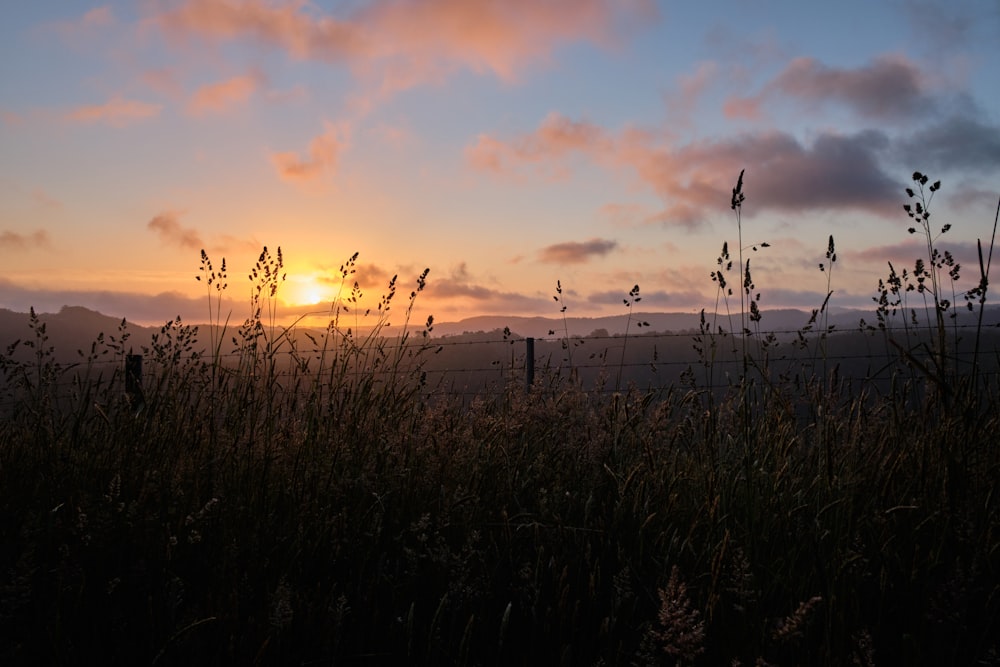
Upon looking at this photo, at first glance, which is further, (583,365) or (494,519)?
(583,365)

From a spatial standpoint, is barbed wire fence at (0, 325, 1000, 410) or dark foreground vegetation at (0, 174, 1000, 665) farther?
barbed wire fence at (0, 325, 1000, 410)

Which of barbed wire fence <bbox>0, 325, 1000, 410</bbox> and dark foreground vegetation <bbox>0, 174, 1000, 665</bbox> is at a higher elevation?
barbed wire fence <bbox>0, 325, 1000, 410</bbox>

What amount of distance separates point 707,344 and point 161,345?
296cm

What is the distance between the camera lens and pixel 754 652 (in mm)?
1936

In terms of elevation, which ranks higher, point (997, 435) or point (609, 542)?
point (997, 435)

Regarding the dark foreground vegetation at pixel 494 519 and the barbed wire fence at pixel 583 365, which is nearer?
the dark foreground vegetation at pixel 494 519

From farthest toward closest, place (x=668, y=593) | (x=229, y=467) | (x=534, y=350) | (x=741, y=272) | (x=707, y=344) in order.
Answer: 1. (x=534, y=350)
2. (x=707, y=344)
3. (x=741, y=272)
4. (x=229, y=467)
5. (x=668, y=593)

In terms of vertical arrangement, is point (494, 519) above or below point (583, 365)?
below

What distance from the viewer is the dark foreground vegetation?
6.55 feet

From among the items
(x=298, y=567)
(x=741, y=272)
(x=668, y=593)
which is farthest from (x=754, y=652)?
(x=741, y=272)

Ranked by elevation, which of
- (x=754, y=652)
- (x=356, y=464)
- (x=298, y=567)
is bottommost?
(x=754, y=652)

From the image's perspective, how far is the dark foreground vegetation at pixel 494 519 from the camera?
200cm

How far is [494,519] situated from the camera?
2.74 metres

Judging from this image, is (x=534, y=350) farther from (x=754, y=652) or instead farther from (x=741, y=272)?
(x=754, y=652)
